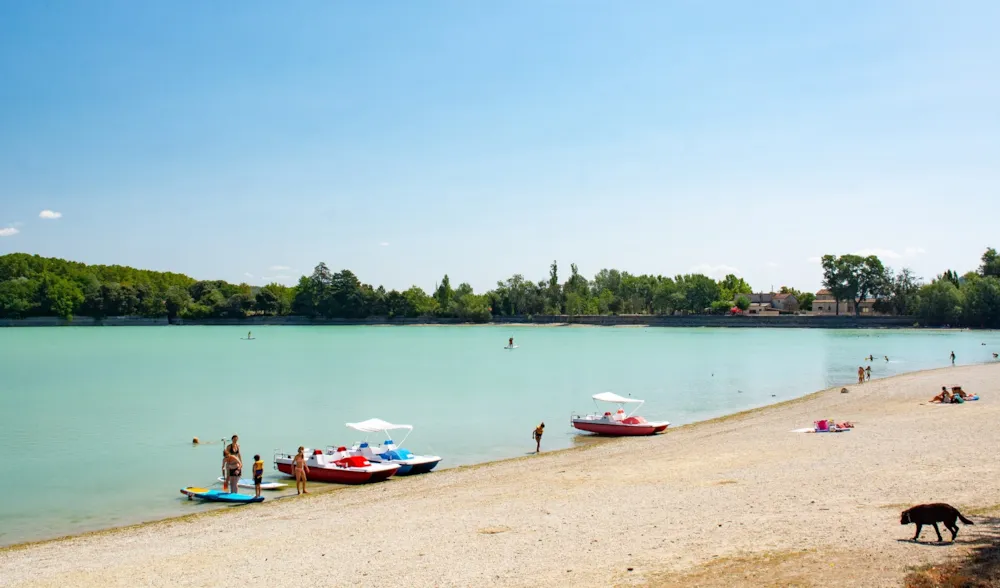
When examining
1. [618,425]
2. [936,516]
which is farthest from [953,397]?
[936,516]

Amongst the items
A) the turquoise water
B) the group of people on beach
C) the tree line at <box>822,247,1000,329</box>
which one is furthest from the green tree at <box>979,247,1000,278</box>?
the group of people on beach

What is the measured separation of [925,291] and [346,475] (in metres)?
160

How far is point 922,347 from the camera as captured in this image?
328 ft

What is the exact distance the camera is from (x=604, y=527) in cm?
1490

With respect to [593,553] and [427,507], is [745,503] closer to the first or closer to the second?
[593,553]

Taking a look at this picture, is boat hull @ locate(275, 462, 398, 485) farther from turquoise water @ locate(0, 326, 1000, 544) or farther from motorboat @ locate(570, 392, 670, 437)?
motorboat @ locate(570, 392, 670, 437)

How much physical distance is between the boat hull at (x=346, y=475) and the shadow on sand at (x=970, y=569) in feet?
57.0

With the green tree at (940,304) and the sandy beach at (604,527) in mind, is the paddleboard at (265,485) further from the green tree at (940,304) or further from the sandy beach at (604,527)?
the green tree at (940,304)

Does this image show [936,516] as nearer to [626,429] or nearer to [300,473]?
[300,473]

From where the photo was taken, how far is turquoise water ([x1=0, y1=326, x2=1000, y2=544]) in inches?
1037

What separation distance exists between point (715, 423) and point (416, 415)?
1703 cm

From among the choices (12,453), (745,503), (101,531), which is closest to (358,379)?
(12,453)

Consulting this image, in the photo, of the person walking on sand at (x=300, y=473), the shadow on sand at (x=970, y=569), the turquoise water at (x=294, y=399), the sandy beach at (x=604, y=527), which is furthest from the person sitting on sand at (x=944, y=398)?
the person walking on sand at (x=300, y=473)

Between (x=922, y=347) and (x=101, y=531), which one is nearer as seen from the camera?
(x=101, y=531)
